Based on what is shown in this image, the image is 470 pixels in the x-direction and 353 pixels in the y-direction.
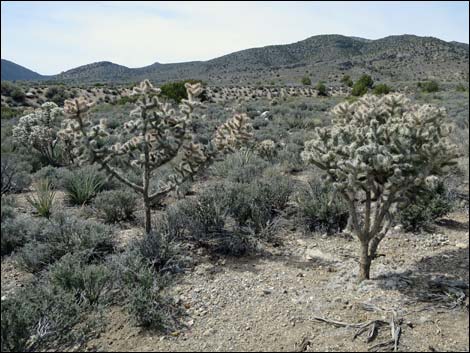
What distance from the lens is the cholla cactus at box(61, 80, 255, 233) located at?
4.64 m

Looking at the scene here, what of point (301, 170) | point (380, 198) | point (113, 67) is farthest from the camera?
point (113, 67)

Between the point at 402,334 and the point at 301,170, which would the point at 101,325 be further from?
the point at 301,170

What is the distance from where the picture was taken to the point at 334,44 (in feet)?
277

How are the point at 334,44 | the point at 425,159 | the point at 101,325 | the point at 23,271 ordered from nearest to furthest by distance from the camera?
the point at 101,325, the point at 425,159, the point at 23,271, the point at 334,44

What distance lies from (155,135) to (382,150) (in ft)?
8.56

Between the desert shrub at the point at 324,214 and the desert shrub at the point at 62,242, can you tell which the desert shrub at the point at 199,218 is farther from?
the desert shrub at the point at 324,214

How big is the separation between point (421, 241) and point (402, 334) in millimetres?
2361

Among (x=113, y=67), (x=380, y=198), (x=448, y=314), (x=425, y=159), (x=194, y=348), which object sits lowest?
(x=194, y=348)

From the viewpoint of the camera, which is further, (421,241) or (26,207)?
(26,207)

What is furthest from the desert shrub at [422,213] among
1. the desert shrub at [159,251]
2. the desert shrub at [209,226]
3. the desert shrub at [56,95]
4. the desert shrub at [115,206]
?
the desert shrub at [56,95]

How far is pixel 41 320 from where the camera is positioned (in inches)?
141

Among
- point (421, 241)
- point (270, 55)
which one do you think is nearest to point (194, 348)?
point (421, 241)

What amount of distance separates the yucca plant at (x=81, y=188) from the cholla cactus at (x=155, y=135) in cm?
227

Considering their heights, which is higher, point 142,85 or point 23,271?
point 142,85
